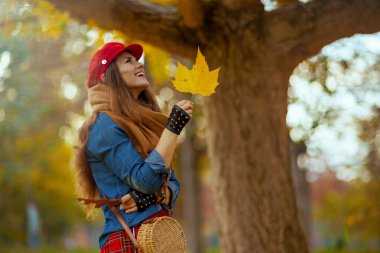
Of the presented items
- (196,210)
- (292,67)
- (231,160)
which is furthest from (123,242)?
(196,210)

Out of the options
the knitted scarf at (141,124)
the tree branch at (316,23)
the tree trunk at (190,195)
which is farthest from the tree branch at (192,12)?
the tree trunk at (190,195)

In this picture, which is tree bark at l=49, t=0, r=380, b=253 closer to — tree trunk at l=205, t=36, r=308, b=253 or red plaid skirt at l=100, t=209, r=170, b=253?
tree trunk at l=205, t=36, r=308, b=253

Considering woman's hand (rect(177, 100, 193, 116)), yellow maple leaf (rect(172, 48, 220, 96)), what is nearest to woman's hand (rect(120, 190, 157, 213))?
woman's hand (rect(177, 100, 193, 116))

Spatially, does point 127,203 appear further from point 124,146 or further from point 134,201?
point 124,146

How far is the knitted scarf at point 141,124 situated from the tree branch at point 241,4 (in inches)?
104

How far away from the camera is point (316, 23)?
18.1 ft

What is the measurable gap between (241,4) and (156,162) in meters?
3.06

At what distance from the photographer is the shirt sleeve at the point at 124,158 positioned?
9.35 feet

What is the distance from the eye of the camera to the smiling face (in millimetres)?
3207

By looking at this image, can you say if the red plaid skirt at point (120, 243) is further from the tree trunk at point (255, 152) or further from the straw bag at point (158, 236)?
the tree trunk at point (255, 152)

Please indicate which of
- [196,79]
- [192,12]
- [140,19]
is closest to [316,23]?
[192,12]

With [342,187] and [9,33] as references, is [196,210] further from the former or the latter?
[342,187]

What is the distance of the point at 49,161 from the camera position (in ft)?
84.7

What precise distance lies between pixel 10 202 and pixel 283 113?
22.0 metres
